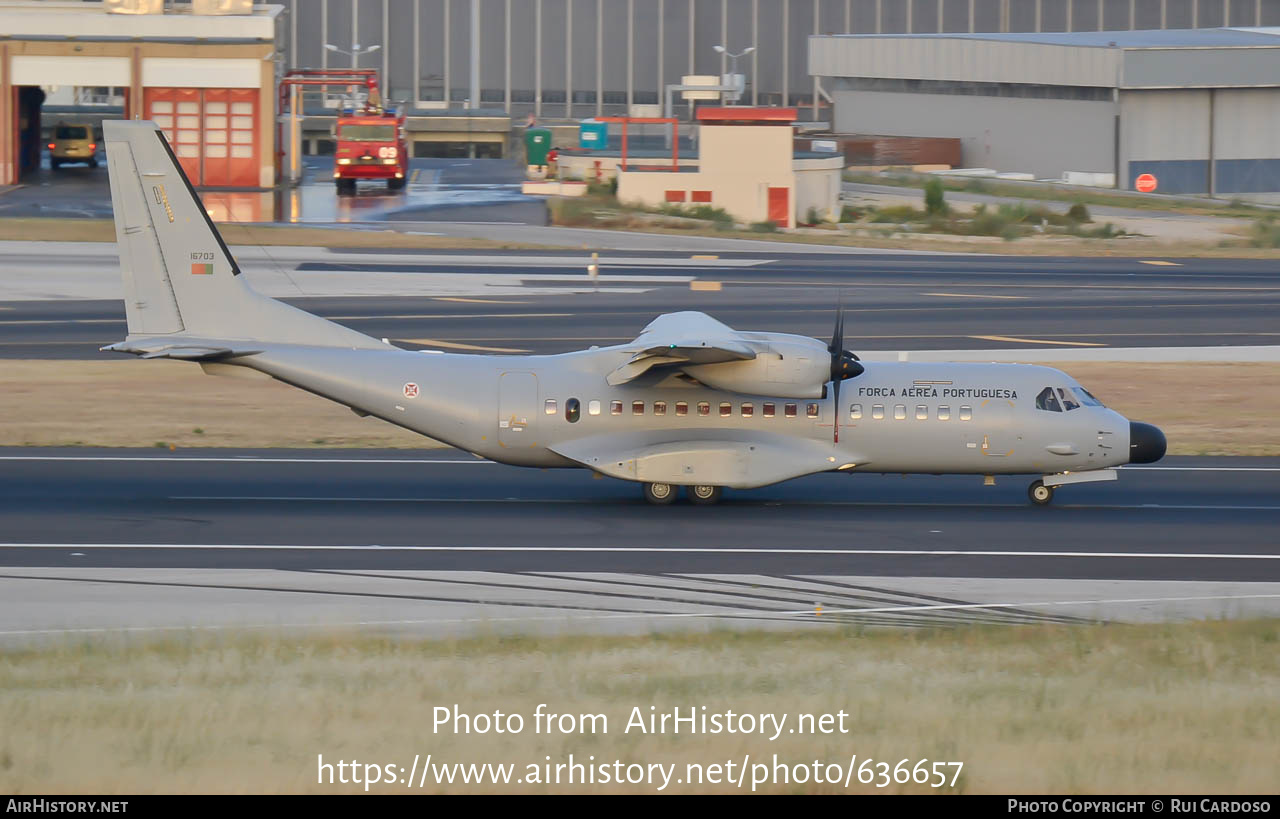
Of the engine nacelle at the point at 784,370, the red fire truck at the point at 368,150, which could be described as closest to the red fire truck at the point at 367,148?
the red fire truck at the point at 368,150

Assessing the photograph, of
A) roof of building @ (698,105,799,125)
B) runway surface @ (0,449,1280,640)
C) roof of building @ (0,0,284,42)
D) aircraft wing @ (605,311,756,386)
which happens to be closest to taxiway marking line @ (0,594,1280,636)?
runway surface @ (0,449,1280,640)

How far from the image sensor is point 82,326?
4116cm

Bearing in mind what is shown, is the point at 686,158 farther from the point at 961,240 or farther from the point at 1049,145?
the point at 1049,145

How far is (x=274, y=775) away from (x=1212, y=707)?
822cm

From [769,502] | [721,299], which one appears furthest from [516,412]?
[721,299]

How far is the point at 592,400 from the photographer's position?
2423 centimetres

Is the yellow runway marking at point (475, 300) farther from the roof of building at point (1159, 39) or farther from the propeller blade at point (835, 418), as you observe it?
the roof of building at point (1159, 39)

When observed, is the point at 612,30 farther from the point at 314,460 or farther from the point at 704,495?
the point at 704,495

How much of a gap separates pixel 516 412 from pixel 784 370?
14.5ft

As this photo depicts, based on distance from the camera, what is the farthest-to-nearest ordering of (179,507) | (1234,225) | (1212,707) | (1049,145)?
1. (1049,145)
2. (1234,225)
3. (179,507)
4. (1212,707)

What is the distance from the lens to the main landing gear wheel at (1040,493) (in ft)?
83.1

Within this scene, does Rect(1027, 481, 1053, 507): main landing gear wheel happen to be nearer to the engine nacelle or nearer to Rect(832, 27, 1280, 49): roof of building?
the engine nacelle

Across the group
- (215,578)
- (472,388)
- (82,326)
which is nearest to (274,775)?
(215,578)

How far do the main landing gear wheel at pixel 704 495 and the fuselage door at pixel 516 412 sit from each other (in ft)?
9.14
